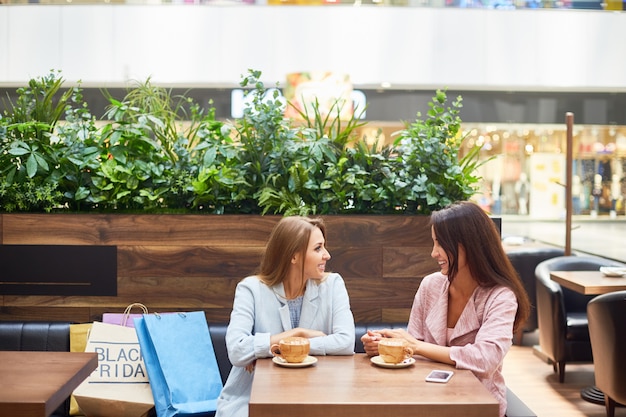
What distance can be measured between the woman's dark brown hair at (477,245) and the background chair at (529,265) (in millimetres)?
4771

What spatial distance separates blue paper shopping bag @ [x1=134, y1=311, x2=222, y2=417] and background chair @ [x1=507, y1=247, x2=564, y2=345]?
4.54m

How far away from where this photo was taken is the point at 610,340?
4.82 m

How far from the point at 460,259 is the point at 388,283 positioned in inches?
45.3

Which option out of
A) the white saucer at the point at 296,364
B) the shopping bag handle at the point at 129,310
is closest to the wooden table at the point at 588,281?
Result: the shopping bag handle at the point at 129,310

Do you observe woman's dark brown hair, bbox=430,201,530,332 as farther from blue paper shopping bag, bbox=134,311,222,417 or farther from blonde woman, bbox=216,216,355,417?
blue paper shopping bag, bbox=134,311,222,417

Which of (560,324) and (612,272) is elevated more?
(612,272)

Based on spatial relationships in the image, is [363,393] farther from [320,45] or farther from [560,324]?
[320,45]

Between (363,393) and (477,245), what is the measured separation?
0.78 meters

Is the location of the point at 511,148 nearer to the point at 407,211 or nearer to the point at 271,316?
the point at 407,211

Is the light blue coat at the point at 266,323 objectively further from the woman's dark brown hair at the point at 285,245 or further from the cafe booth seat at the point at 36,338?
the cafe booth seat at the point at 36,338

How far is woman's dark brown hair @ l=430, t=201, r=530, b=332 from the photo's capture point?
2.80 meters

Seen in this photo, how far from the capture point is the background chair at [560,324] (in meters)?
6.06

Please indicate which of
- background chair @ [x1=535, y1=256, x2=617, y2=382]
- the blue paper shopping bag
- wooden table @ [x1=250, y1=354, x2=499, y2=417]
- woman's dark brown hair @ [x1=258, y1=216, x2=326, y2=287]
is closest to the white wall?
background chair @ [x1=535, y1=256, x2=617, y2=382]

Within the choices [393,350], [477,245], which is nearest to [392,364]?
[393,350]
